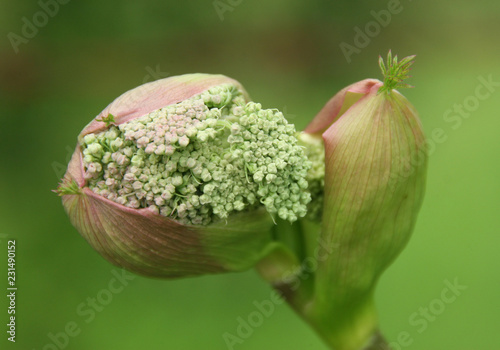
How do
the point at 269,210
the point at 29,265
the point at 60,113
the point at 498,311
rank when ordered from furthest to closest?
the point at 60,113, the point at 29,265, the point at 498,311, the point at 269,210

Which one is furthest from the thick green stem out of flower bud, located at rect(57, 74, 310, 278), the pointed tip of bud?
the pointed tip of bud

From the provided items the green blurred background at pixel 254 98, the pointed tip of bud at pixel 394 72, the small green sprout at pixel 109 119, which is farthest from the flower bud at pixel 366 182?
the green blurred background at pixel 254 98

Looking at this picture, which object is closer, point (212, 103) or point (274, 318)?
point (212, 103)

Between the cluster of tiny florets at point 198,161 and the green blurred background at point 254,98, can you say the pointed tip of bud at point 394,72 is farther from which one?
the green blurred background at point 254,98

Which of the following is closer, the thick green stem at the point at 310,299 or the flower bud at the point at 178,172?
the flower bud at the point at 178,172

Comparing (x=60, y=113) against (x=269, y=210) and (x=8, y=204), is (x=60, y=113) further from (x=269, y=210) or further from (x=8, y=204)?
(x=269, y=210)

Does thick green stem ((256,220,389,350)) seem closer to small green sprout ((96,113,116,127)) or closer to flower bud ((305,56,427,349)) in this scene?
flower bud ((305,56,427,349))

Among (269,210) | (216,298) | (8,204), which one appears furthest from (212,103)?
(8,204)
